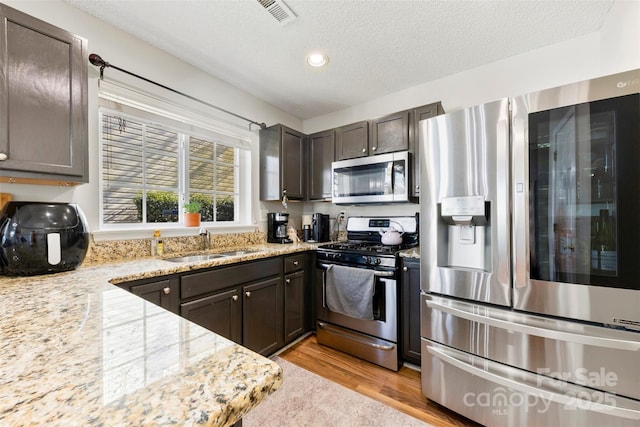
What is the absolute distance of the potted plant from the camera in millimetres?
2304

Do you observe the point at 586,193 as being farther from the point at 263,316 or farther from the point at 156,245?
the point at 156,245

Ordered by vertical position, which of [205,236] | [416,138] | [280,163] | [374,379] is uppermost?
[416,138]

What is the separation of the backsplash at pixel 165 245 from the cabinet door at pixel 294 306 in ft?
2.28

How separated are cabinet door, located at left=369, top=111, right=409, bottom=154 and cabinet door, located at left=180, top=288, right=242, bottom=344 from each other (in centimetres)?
189

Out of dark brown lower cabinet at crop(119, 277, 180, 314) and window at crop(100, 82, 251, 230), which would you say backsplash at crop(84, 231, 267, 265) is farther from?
dark brown lower cabinet at crop(119, 277, 180, 314)

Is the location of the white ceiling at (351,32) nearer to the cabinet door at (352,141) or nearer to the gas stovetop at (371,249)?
the cabinet door at (352,141)

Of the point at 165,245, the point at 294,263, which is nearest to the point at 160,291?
the point at 165,245

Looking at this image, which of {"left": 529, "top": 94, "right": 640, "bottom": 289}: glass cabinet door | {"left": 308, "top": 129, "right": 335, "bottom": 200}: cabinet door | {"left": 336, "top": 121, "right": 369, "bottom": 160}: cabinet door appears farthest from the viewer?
{"left": 308, "top": 129, "right": 335, "bottom": 200}: cabinet door

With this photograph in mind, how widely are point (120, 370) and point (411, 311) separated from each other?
1.97 metres

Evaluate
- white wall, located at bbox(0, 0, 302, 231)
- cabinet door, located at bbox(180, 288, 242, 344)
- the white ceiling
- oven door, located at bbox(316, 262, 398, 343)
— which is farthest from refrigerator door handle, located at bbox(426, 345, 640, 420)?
white wall, located at bbox(0, 0, 302, 231)

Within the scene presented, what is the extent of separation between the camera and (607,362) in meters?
1.18

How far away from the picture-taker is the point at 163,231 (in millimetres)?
2162

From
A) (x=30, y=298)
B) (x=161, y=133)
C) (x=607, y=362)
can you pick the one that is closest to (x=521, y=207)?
(x=607, y=362)

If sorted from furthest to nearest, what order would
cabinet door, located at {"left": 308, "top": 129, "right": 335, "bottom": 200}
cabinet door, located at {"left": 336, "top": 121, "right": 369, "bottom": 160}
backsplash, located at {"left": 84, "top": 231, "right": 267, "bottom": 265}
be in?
cabinet door, located at {"left": 308, "top": 129, "right": 335, "bottom": 200} → cabinet door, located at {"left": 336, "top": 121, "right": 369, "bottom": 160} → backsplash, located at {"left": 84, "top": 231, "right": 267, "bottom": 265}
